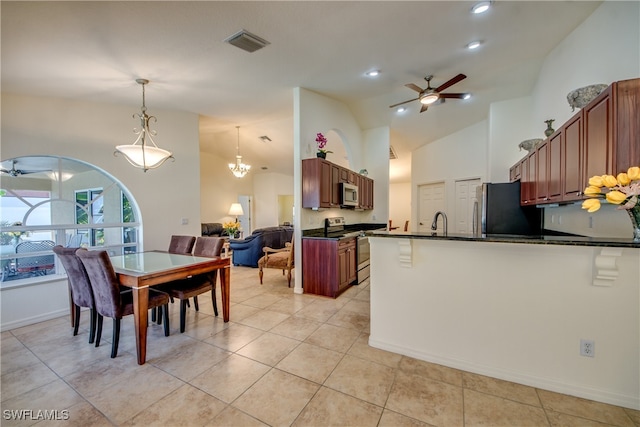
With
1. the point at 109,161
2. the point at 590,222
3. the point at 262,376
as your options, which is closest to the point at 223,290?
the point at 262,376

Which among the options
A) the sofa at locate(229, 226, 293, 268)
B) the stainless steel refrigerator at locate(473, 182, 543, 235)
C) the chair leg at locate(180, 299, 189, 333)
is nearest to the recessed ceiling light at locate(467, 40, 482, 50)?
the stainless steel refrigerator at locate(473, 182, 543, 235)

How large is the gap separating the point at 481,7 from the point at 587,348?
302cm

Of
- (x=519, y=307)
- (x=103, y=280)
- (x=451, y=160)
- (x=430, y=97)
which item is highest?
(x=430, y=97)

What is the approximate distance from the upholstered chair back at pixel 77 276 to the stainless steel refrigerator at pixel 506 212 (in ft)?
15.5

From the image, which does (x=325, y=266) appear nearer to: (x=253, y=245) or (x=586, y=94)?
(x=253, y=245)

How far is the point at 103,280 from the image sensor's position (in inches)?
91.3

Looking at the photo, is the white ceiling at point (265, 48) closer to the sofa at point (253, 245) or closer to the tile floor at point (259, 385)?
the sofa at point (253, 245)

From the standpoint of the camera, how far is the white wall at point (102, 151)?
10.2ft

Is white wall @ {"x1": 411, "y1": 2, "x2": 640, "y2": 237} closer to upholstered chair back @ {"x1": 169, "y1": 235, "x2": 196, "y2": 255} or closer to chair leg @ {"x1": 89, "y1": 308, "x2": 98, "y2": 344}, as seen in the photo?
upholstered chair back @ {"x1": 169, "y1": 235, "x2": 196, "y2": 255}

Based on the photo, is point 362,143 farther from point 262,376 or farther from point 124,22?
point 262,376

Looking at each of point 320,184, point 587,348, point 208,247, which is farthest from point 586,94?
point 208,247

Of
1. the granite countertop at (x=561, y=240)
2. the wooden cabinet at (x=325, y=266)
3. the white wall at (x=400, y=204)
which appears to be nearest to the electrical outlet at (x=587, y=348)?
the granite countertop at (x=561, y=240)

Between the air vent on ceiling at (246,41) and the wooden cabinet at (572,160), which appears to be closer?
the wooden cabinet at (572,160)

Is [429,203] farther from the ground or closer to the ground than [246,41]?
closer to the ground
